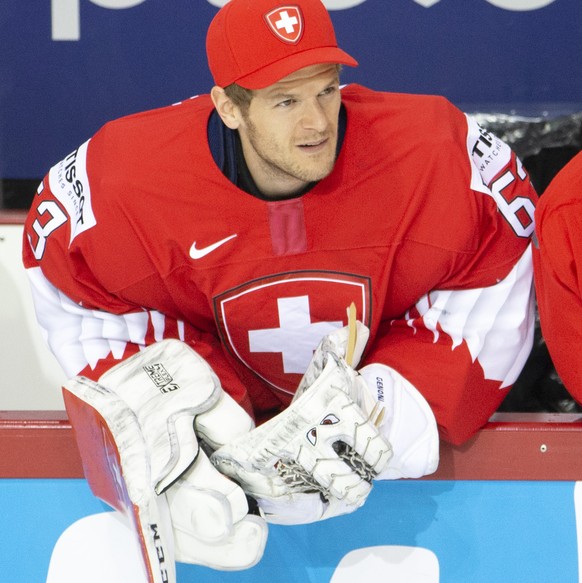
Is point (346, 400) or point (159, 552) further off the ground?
point (346, 400)

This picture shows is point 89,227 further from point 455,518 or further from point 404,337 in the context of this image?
point 455,518

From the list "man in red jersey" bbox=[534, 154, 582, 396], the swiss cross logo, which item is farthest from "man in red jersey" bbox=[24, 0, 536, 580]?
"man in red jersey" bbox=[534, 154, 582, 396]

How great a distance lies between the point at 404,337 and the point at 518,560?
1.14 ft

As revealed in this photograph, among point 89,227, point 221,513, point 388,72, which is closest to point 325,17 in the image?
point 89,227

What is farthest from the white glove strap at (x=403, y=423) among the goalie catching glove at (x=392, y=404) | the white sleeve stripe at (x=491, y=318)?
the white sleeve stripe at (x=491, y=318)

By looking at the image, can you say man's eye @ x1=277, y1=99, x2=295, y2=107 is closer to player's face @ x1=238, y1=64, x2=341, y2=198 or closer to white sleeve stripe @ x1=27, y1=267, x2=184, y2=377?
player's face @ x1=238, y1=64, x2=341, y2=198

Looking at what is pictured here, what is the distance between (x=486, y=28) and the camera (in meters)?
2.34

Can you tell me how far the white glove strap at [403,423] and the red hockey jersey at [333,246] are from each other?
4cm

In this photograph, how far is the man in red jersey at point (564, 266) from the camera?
4.53 feet

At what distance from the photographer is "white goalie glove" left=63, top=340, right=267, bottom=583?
4.14 feet

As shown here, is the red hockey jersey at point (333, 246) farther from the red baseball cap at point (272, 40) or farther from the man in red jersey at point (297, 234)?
the red baseball cap at point (272, 40)

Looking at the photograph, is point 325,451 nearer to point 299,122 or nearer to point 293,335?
point 293,335

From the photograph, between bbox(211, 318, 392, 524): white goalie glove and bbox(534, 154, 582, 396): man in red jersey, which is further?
bbox(534, 154, 582, 396): man in red jersey

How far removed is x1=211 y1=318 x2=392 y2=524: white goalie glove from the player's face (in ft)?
1.02
